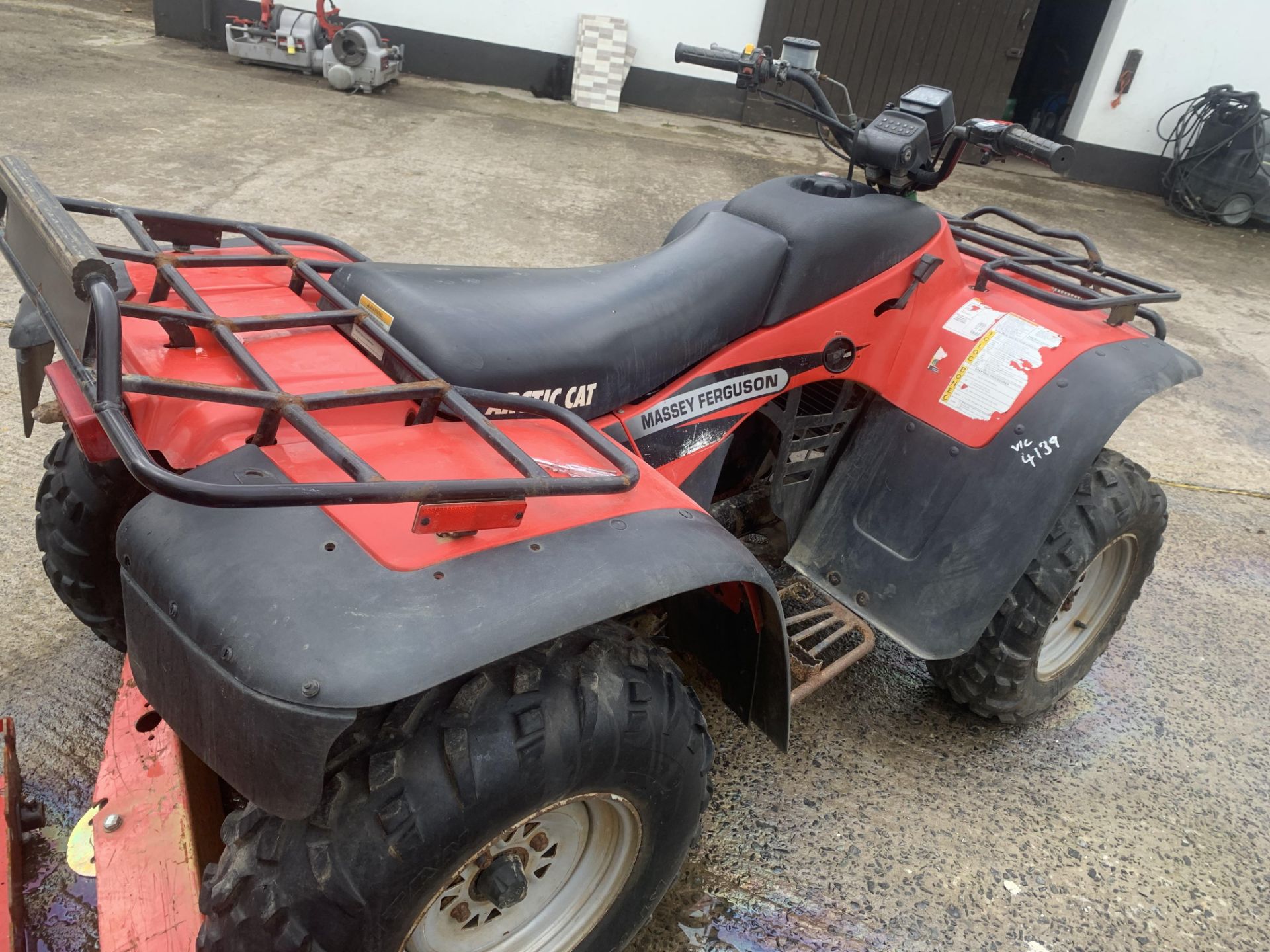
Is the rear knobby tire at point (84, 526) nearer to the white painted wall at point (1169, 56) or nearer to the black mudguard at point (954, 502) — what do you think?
the black mudguard at point (954, 502)

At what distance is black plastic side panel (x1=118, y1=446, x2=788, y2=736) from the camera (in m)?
1.18

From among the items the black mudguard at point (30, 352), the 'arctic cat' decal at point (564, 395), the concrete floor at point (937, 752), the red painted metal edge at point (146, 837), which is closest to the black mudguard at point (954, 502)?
the concrete floor at point (937, 752)

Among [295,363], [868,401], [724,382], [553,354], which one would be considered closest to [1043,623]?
[868,401]

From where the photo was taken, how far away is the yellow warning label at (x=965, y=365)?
2449mm

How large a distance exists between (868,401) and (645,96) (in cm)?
809

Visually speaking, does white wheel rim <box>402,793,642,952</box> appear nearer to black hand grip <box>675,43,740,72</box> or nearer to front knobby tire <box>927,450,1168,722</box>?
front knobby tire <box>927,450,1168,722</box>

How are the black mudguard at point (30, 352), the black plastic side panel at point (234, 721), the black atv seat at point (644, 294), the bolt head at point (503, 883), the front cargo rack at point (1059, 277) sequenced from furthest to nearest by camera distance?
1. the front cargo rack at point (1059, 277)
2. the black mudguard at point (30, 352)
3. the black atv seat at point (644, 294)
4. the bolt head at point (503, 883)
5. the black plastic side panel at point (234, 721)

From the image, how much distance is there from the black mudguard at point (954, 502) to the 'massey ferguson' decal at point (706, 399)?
0.48 m

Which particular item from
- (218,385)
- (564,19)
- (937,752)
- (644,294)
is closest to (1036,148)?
(644,294)

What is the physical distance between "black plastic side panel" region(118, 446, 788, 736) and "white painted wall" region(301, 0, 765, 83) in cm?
873

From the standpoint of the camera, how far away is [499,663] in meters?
1.47

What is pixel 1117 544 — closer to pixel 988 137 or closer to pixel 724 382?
pixel 988 137

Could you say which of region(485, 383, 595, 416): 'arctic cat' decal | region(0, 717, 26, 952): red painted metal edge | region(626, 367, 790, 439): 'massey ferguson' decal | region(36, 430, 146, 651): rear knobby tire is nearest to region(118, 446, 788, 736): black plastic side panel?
region(485, 383, 595, 416): 'arctic cat' decal

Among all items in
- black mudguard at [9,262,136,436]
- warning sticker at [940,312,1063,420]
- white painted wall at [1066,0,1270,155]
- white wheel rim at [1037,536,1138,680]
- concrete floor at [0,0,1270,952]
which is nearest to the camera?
black mudguard at [9,262,136,436]
